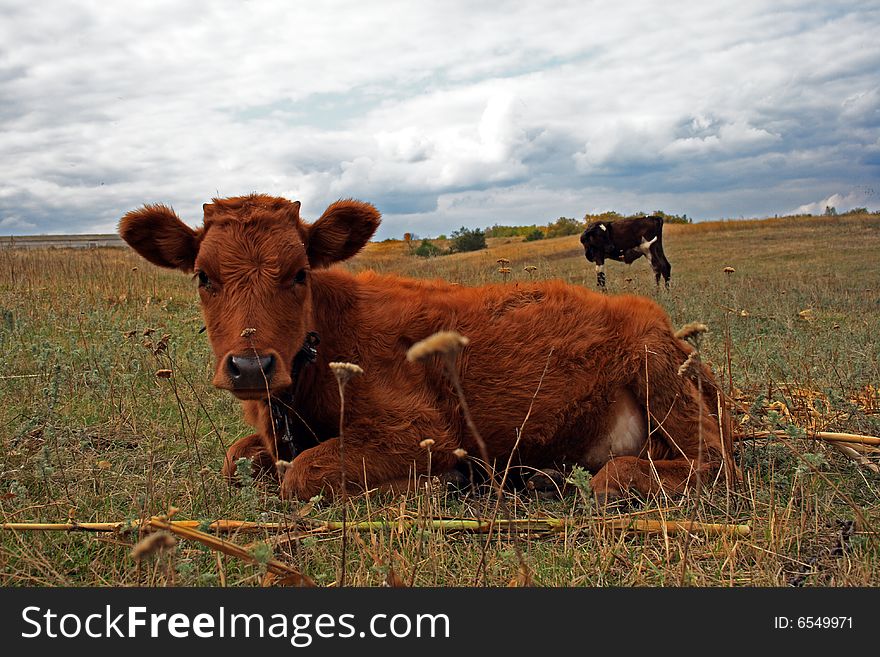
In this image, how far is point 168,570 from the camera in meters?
2.53

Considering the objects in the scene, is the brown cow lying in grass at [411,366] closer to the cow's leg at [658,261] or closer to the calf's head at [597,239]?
the cow's leg at [658,261]

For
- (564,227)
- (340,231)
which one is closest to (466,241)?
(564,227)

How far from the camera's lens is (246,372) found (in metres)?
3.82

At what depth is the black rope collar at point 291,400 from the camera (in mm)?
4516

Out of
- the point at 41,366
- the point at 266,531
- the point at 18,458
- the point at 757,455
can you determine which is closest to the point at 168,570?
the point at 266,531

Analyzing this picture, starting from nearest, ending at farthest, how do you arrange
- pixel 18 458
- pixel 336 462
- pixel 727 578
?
1. pixel 727 578
2. pixel 336 462
3. pixel 18 458

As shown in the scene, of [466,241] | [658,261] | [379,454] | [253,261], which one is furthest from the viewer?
[466,241]

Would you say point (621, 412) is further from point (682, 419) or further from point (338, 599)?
point (338, 599)

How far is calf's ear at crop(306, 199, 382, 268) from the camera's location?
195 inches

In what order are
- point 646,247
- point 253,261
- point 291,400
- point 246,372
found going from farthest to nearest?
point 646,247
point 291,400
point 253,261
point 246,372

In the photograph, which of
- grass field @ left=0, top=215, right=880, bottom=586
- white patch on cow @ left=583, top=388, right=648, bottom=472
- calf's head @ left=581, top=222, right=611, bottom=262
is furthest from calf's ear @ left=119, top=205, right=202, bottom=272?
calf's head @ left=581, top=222, right=611, bottom=262

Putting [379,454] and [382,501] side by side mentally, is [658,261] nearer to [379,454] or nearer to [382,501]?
[379,454]

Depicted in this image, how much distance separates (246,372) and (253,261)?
31.2 inches

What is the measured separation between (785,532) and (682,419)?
1455 mm
